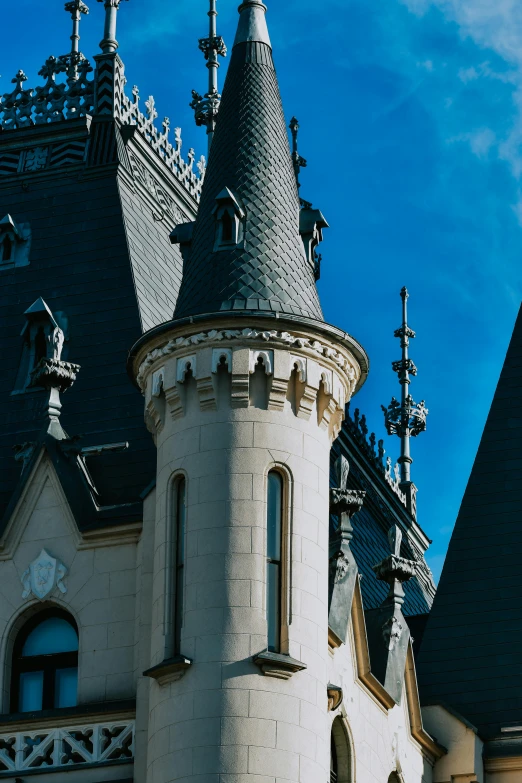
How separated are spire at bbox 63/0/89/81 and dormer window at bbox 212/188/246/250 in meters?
9.93

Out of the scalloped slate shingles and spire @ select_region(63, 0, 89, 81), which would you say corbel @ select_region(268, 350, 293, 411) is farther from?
spire @ select_region(63, 0, 89, 81)

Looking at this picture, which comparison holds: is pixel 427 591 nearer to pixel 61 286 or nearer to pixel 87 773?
pixel 61 286

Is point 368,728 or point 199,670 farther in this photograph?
point 368,728

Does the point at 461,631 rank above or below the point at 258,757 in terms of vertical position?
above

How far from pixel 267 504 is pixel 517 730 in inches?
344

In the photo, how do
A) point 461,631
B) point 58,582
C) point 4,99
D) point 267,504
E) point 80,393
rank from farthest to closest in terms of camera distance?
point 4,99, point 461,631, point 80,393, point 58,582, point 267,504

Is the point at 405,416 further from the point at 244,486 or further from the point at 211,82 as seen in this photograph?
the point at 244,486

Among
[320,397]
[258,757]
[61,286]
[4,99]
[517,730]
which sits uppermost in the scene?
[4,99]

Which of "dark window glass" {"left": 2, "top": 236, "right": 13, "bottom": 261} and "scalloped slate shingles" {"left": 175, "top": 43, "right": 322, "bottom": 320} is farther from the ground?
"dark window glass" {"left": 2, "top": 236, "right": 13, "bottom": 261}

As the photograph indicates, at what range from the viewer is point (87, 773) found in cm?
2980

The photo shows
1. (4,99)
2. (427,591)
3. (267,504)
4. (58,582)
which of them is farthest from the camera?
(427,591)

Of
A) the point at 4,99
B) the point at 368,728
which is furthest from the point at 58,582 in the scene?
the point at 4,99

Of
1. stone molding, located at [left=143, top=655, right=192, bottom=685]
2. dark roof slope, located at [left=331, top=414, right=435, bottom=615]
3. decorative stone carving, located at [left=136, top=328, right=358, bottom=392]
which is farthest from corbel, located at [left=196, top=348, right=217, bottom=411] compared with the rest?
dark roof slope, located at [left=331, top=414, right=435, bottom=615]

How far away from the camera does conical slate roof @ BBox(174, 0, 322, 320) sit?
30.8 metres
